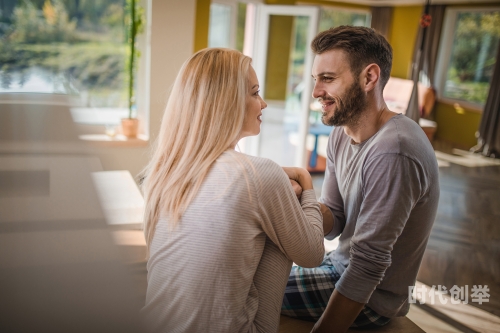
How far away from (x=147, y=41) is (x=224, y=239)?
125 inches

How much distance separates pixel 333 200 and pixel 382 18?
811 cm

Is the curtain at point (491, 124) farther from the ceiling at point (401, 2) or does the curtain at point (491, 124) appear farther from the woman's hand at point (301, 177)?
the woman's hand at point (301, 177)

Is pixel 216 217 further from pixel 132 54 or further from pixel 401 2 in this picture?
pixel 401 2

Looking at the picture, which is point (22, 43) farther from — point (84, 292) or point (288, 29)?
point (288, 29)

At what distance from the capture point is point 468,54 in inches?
300

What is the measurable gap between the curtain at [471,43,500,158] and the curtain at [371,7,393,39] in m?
2.43

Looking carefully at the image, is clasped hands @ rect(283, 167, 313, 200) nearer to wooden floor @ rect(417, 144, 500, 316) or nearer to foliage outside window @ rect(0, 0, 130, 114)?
foliage outside window @ rect(0, 0, 130, 114)

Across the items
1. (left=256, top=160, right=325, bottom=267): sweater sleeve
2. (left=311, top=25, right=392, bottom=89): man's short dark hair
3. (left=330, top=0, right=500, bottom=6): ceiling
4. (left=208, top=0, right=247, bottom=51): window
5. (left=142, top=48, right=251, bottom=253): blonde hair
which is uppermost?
(left=330, top=0, right=500, bottom=6): ceiling

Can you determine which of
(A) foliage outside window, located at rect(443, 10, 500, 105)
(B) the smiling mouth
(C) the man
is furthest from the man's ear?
(A) foliage outside window, located at rect(443, 10, 500, 105)

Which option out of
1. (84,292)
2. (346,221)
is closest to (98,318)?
(84,292)

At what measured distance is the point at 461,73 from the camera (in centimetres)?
768

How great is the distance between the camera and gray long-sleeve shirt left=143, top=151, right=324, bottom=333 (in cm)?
89

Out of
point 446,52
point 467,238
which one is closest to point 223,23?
point 467,238

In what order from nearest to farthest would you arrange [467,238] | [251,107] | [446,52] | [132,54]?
[251,107], [132,54], [467,238], [446,52]
